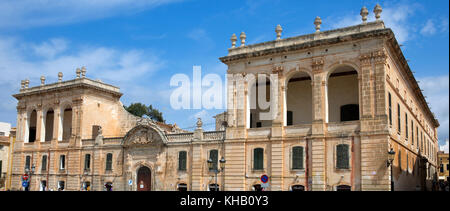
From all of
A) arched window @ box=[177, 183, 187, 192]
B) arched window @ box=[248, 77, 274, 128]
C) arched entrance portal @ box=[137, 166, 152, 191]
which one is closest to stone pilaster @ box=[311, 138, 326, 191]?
arched window @ box=[248, 77, 274, 128]

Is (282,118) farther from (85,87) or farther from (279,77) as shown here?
(85,87)

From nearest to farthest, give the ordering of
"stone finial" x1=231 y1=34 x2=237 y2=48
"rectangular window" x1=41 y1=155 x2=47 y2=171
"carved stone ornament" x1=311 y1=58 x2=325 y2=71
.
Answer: "carved stone ornament" x1=311 y1=58 x2=325 y2=71 < "stone finial" x1=231 y1=34 x2=237 y2=48 < "rectangular window" x1=41 y1=155 x2=47 y2=171

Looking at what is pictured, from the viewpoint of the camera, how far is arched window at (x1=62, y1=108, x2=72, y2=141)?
44.4m

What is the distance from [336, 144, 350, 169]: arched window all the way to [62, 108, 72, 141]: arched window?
2713 centimetres

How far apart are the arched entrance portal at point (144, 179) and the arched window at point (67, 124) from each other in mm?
11340

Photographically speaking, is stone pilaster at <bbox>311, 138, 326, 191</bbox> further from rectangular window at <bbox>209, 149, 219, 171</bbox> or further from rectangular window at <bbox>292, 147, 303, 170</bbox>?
rectangular window at <bbox>209, 149, 219, 171</bbox>

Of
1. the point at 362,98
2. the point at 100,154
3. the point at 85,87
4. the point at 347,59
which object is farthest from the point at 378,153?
the point at 85,87

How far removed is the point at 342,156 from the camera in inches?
1089

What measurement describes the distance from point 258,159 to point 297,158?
285 cm

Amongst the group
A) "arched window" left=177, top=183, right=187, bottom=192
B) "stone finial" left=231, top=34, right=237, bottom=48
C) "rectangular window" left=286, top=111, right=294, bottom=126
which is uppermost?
"stone finial" left=231, top=34, right=237, bottom=48

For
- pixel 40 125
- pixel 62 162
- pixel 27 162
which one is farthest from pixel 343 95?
pixel 27 162

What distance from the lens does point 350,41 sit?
2792 cm

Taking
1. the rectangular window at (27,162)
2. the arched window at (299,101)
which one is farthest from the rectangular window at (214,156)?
the rectangular window at (27,162)

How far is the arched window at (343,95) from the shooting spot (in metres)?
31.6
